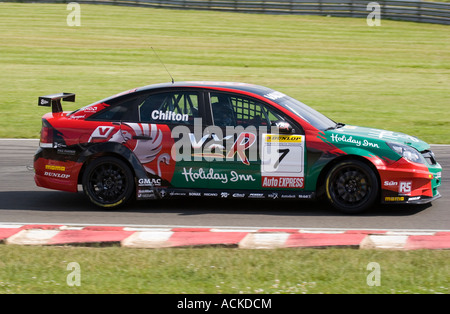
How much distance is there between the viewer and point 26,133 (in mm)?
14367

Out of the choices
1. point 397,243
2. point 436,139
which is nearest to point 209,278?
point 397,243

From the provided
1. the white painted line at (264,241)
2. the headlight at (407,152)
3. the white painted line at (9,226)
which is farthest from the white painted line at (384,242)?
the white painted line at (9,226)

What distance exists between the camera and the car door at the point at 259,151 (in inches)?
330

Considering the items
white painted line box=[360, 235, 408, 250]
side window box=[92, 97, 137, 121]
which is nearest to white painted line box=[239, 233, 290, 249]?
white painted line box=[360, 235, 408, 250]

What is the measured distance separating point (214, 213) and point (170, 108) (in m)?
1.36

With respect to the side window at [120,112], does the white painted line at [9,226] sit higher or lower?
lower

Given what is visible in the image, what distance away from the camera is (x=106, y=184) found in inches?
344

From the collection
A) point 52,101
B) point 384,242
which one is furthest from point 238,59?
point 384,242

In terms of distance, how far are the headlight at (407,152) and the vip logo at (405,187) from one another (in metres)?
0.29

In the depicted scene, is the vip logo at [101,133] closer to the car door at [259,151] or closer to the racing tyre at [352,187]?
the car door at [259,151]

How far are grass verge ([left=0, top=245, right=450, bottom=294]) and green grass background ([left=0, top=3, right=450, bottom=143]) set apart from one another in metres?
7.90

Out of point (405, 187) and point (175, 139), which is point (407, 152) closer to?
point (405, 187)

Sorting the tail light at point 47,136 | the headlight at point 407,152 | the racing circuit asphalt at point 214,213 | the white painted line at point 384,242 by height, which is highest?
the tail light at point 47,136

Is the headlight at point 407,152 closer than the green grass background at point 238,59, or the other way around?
the headlight at point 407,152
